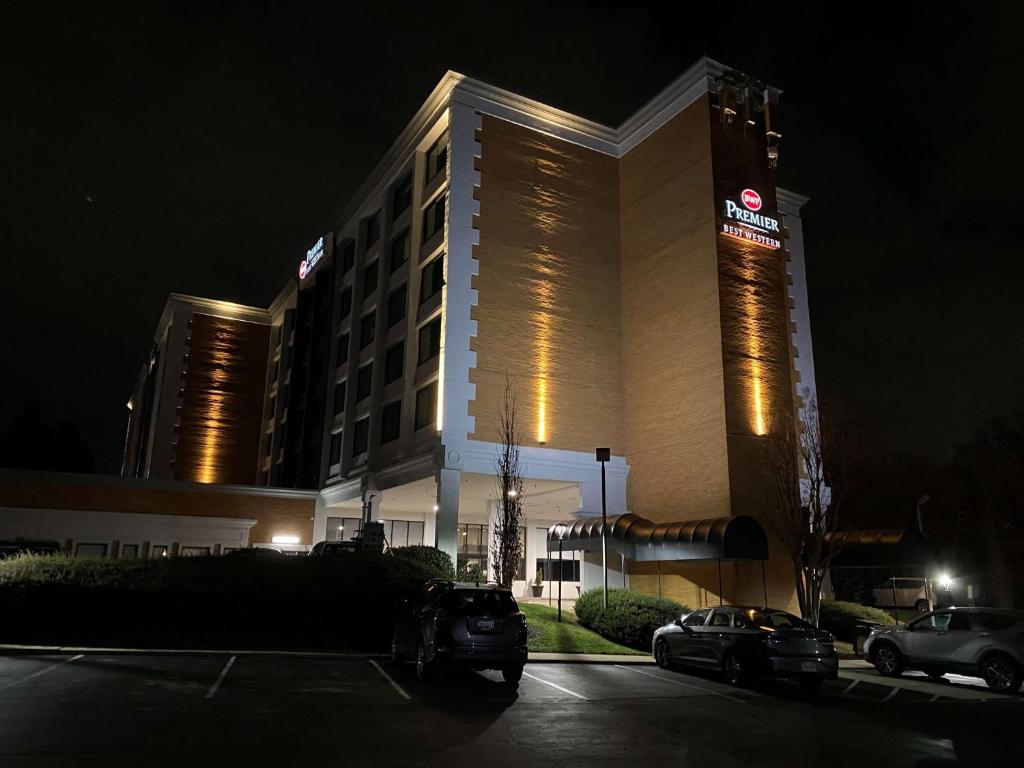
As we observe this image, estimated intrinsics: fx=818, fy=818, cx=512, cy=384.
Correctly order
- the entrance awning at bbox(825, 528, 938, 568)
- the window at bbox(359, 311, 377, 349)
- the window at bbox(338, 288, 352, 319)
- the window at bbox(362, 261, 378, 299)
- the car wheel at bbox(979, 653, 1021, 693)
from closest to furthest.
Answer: the car wheel at bbox(979, 653, 1021, 693), the entrance awning at bbox(825, 528, 938, 568), the window at bbox(359, 311, 377, 349), the window at bbox(362, 261, 378, 299), the window at bbox(338, 288, 352, 319)

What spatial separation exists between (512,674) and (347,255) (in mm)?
37118

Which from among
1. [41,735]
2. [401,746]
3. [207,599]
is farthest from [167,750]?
[207,599]

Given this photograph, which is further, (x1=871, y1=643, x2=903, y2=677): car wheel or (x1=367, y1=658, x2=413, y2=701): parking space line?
(x1=871, y1=643, x2=903, y2=677): car wheel

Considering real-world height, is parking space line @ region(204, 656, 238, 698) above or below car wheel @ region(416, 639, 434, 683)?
below

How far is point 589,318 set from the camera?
1350 inches

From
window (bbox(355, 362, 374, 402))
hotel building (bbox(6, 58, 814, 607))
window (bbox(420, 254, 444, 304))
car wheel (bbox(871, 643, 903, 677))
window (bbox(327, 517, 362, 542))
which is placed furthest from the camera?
window (bbox(327, 517, 362, 542))

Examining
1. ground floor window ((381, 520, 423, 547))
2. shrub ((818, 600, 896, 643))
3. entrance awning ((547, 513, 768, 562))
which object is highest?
ground floor window ((381, 520, 423, 547))

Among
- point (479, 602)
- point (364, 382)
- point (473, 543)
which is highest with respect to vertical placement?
point (364, 382)

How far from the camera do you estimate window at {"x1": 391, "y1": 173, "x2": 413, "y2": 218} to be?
39562 mm

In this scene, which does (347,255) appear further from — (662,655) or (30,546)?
(662,655)

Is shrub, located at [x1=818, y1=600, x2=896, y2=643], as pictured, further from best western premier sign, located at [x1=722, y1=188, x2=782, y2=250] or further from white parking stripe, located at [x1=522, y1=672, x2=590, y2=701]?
white parking stripe, located at [x1=522, y1=672, x2=590, y2=701]

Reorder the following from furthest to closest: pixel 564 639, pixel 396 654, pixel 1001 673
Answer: pixel 564 639
pixel 396 654
pixel 1001 673

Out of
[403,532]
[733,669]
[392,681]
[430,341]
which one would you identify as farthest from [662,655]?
[403,532]


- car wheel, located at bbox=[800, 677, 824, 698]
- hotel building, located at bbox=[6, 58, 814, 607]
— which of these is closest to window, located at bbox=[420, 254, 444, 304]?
hotel building, located at bbox=[6, 58, 814, 607]
